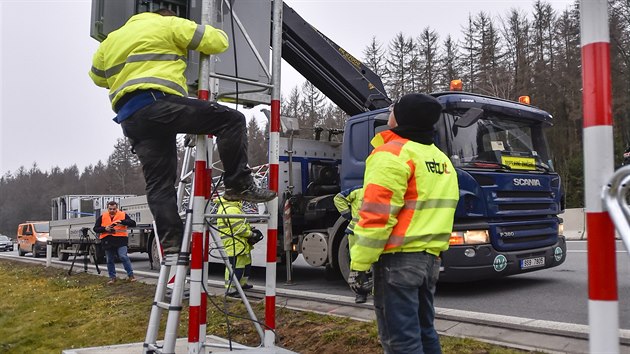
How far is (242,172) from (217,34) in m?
0.88

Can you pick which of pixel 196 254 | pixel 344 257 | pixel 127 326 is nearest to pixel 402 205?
pixel 196 254

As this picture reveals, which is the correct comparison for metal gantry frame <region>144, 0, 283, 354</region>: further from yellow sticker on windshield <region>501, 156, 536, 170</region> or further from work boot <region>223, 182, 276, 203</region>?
yellow sticker on windshield <region>501, 156, 536, 170</region>

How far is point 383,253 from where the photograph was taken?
109 inches

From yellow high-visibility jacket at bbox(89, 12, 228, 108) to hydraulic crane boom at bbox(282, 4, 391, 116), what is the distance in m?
5.95

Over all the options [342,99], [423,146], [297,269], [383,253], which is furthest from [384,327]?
[297,269]

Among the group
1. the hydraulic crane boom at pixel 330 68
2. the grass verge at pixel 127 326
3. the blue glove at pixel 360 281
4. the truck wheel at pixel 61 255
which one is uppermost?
the hydraulic crane boom at pixel 330 68

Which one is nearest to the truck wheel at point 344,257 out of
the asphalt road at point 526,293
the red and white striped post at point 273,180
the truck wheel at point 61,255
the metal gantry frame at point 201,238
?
the asphalt road at point 526,293

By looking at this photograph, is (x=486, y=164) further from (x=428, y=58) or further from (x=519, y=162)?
(x=428, y=58)

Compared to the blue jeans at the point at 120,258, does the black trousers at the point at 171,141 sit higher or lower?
higher

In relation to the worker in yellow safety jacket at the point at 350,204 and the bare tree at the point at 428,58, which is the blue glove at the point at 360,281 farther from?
the bare tree at the point at 428,58

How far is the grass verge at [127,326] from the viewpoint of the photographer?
15.1 ft

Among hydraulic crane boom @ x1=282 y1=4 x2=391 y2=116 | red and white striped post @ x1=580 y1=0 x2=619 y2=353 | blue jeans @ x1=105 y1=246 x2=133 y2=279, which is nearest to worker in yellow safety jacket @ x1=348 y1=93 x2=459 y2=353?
red and white striped post @ x1=580 y1=0 x2=619 y2=353

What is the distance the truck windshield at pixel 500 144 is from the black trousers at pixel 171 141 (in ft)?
13.1

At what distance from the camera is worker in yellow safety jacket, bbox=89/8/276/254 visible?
128 inches
